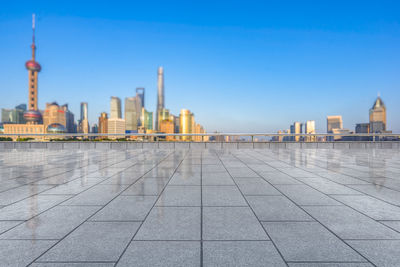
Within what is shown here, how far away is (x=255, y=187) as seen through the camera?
6.04 metres

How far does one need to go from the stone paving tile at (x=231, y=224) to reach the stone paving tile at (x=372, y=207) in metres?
2.12

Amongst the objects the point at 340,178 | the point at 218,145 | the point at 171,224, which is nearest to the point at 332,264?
the point at 171,224

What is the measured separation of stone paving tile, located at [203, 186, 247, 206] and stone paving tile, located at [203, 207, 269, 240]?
0.30 meters

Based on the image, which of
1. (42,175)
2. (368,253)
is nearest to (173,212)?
(368,253)

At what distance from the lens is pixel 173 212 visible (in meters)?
4.20

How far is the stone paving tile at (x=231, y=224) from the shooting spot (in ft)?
10.7

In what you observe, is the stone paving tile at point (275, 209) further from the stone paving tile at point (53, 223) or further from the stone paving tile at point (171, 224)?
the stone paving tile at point (53, 223)

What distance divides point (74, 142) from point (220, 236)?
62.8 feet

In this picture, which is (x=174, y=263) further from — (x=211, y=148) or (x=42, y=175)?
(x=211, y=148)

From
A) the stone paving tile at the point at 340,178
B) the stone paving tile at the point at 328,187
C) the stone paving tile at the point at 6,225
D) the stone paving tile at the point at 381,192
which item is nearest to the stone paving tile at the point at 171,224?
the stone paving tile at the point at 6,225

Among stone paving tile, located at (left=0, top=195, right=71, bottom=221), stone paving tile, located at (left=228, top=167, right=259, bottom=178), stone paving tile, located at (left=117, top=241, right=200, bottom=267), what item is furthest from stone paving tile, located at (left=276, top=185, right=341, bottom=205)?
stone paving tile, located at (left=0, top=195, right=71, bottom=221)

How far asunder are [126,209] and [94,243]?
1301 mm

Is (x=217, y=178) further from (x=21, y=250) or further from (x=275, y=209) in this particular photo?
(x=21, y=250)

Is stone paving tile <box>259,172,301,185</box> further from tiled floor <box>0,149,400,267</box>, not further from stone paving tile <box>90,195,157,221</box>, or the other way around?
stone paving tile <box>90,195,157,221</box>
